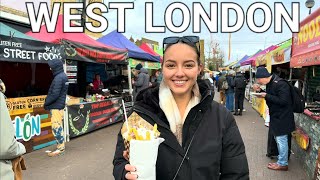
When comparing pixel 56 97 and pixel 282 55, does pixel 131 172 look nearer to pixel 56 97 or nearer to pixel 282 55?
pixel 56 97

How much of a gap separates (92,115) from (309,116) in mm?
5828

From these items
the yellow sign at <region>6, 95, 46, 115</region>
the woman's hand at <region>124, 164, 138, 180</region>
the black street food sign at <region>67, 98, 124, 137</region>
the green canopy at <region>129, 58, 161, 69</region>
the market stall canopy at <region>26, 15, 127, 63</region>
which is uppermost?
the market stall canopy at <region>26, 15, 127, 63</region>

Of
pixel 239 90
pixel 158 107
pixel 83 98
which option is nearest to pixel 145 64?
pixel 239 90

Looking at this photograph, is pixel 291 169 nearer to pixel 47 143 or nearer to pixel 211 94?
pixel 211 94

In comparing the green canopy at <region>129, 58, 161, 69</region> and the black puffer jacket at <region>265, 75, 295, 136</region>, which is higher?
the green canopy at <region>129, 58, 161, 69</region>

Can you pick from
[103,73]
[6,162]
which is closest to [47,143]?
[6,162]

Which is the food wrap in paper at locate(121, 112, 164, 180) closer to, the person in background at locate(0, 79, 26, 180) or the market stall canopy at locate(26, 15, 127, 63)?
the person in background at locate(0, 79, 26, 180)

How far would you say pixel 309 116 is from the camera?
5.41m

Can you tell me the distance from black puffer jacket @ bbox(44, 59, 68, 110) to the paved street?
1107 millimetres

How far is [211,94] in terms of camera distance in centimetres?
187

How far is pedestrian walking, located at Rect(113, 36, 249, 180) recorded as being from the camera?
170 cm

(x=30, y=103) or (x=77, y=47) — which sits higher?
(x=77, y=47)

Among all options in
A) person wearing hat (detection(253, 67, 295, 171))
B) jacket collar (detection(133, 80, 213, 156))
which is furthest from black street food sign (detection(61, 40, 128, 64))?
jacket collar (detection(133, 80, 213, 156))

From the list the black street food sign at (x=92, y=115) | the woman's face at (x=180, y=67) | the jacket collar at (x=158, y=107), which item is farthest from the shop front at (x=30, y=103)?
the woman's face at (x=180, y=67)
